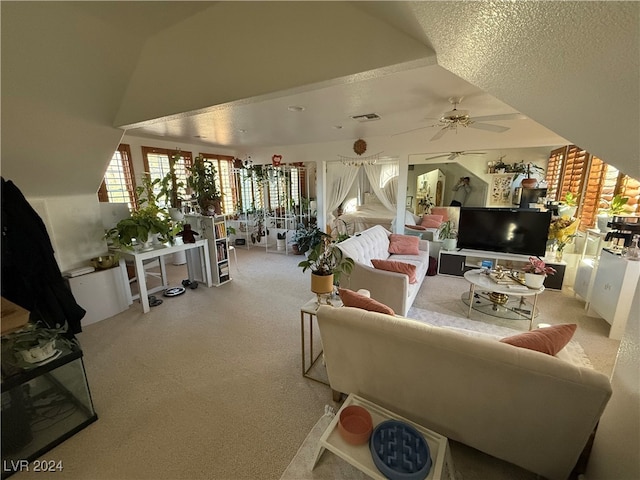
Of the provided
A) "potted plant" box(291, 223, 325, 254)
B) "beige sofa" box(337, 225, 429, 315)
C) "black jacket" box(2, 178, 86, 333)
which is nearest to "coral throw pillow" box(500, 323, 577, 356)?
"beige sofa" box(337, 225, 429, 315)

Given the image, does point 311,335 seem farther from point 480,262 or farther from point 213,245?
point 480,262

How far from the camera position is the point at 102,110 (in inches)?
91.0

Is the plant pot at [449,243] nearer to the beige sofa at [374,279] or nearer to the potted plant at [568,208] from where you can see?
the beige sofa at [374,279]

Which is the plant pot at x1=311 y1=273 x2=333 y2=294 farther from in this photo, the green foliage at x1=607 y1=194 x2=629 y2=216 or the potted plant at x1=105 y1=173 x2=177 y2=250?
the green foliage at x1=607 y1=194 x2=629 y2=216

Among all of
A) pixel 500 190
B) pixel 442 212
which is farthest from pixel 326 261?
pixel 500 190

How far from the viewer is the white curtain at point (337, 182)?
5.89m

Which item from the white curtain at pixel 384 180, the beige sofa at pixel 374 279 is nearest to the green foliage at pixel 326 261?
the beige sofa at pixel 374 279

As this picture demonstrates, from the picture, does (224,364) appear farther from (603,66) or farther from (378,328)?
(603,66)

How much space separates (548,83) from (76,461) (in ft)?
9.83

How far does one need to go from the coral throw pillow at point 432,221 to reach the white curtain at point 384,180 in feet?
3.35

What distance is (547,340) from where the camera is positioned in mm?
1255

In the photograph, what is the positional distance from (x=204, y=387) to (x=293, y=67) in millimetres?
2356

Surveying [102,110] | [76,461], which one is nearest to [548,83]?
[76,461]

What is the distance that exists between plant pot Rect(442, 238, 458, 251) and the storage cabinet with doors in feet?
11.7
